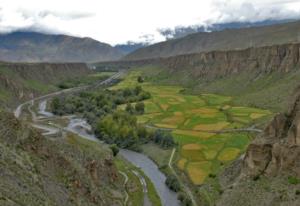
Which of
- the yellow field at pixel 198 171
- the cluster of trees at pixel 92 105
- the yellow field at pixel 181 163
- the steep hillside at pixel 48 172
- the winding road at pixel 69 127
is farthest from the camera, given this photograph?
the cluster of trees at pixel 92 105

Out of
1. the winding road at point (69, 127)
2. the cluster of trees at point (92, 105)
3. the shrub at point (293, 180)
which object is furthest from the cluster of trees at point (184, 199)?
the cluster of trees at point (92, 105)

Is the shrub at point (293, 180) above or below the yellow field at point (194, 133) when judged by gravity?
above

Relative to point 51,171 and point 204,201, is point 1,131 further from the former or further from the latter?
point 204,201

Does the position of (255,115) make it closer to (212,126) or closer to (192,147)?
(212,126)

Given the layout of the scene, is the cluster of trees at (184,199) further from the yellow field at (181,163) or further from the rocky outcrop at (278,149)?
the yellow field at (181,163)

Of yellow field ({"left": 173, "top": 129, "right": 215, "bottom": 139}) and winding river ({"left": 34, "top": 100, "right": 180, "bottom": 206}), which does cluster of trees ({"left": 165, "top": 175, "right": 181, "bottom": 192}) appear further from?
yellow field ({"left": 173, "top": 129, "right": 215, "bottom": 139})
